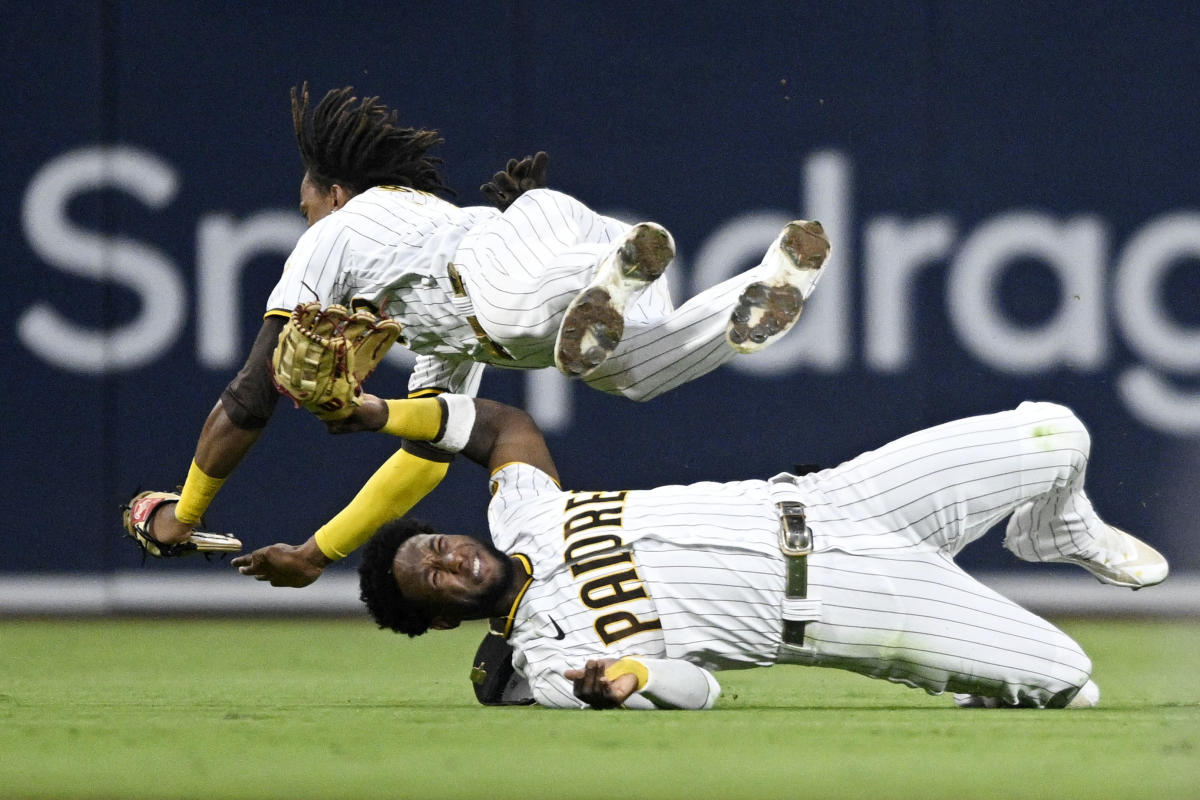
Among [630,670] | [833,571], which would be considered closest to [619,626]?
[630,670]

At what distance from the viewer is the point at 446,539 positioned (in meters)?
3.96

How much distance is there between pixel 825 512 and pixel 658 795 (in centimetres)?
141

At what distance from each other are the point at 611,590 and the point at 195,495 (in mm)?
1666

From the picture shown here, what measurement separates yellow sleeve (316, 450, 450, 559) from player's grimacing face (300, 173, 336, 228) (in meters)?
0.80

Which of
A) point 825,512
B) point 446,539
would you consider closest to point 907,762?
point 825,512

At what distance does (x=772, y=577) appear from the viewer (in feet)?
12.6

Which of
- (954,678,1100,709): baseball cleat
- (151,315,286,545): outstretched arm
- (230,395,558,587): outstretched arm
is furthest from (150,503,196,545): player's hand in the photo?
(954,678,1100,709): baseball cleat

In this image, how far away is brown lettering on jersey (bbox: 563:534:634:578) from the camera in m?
3.89

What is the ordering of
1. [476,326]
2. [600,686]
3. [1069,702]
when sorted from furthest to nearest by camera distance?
[476,326], [1069,702], [600,686]

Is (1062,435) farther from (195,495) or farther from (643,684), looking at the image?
(195,495)

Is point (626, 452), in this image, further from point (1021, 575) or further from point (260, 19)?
point (260, 19)

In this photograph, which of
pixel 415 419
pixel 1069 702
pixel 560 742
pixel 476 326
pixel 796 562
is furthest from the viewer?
pixel 476 326

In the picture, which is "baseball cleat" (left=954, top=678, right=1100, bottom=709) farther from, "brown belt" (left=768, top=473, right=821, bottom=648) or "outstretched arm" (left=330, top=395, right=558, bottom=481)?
"outstretched arm" (left=330, top=395, right=558, bottom=481)

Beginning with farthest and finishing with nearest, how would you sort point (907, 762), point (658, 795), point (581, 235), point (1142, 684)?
point (1142, 684) → point (581, 235) → point (907, 762) → point (658, 795)
